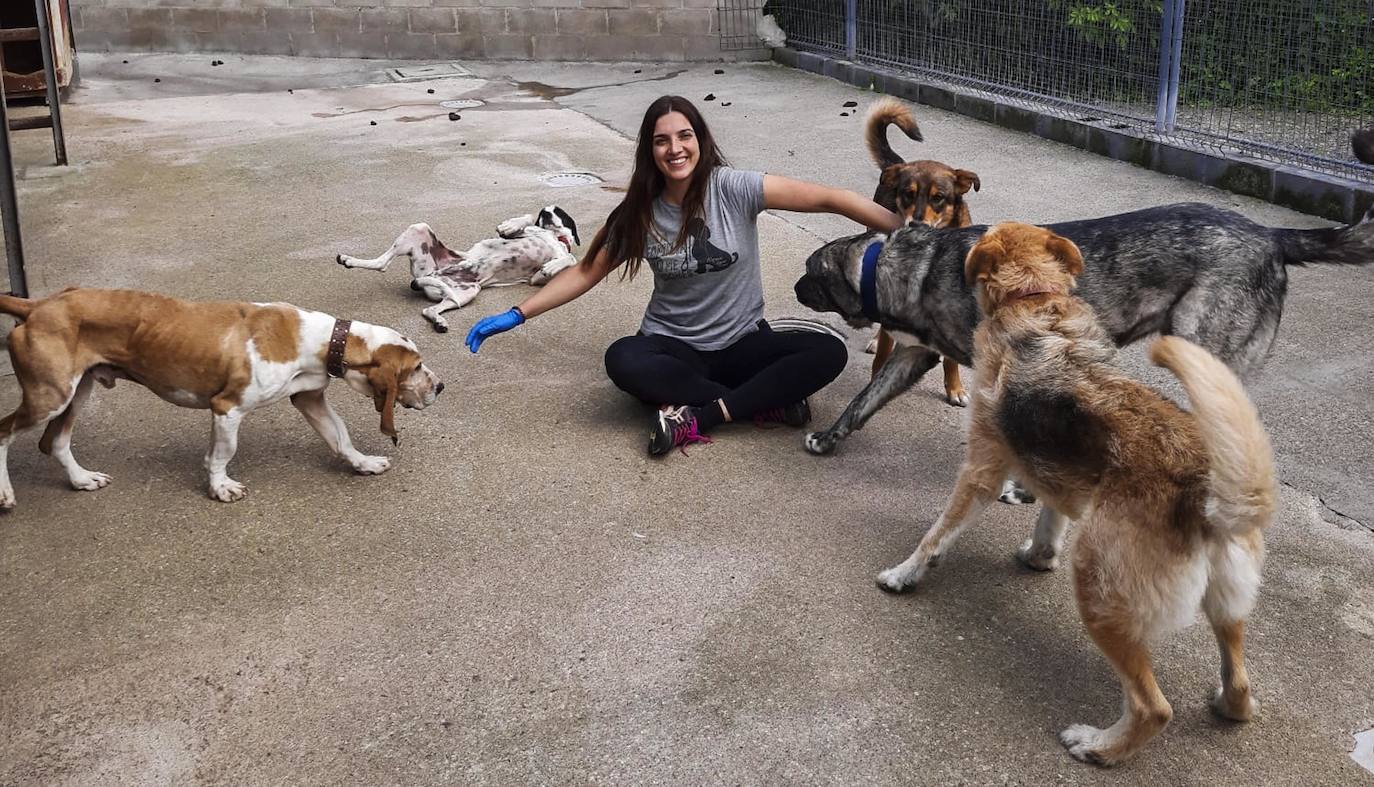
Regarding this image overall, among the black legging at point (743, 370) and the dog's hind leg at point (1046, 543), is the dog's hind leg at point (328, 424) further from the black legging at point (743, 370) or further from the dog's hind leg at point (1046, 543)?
the dog's hind leg at point (1046, 543)

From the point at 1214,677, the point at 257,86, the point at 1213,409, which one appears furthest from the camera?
the point at 257,86

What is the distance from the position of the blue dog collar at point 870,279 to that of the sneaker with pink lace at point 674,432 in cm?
80

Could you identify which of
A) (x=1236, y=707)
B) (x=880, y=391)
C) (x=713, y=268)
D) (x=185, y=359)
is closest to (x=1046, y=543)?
(x=1236, y=707)

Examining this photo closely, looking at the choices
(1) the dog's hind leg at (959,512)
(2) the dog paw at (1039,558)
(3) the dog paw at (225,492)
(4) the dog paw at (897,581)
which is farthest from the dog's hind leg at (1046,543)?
(3) the dog paw at (225,492)

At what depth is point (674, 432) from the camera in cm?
436

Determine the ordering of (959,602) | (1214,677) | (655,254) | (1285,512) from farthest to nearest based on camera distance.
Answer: (655,254) < (1285,512) < (959,602) < (1214,677)

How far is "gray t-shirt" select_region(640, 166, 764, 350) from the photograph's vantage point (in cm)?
453

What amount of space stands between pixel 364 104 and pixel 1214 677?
11.2m

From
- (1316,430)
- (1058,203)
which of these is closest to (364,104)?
(1058,203)

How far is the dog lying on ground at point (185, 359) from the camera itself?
3859 millimetres

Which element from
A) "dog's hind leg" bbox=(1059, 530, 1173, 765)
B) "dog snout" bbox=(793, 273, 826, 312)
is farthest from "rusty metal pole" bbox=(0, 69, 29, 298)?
"dog's hind leg" bbox=(1059, 530, 1173, 765)

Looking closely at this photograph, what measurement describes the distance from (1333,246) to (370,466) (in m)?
3.46

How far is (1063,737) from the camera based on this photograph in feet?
9.15

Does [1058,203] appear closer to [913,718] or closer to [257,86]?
[913,718]
